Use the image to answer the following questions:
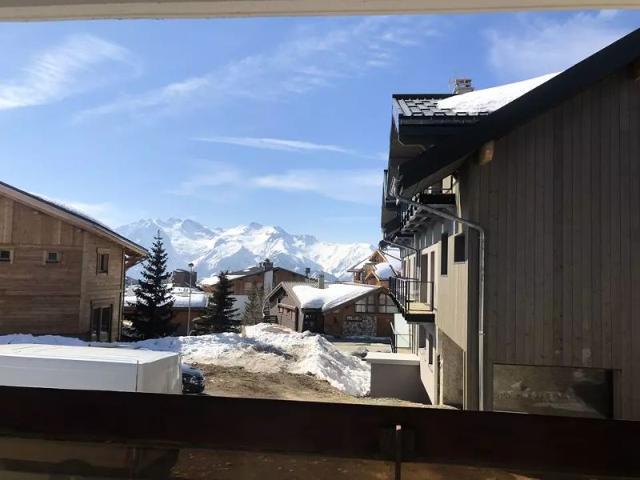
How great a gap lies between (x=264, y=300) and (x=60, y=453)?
207 ft

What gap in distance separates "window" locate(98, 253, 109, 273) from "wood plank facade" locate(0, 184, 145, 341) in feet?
4.93

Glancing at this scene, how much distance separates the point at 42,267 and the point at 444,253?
17551 millimetres

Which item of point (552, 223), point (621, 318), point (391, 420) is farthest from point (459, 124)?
point (391, 420)

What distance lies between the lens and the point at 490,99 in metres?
10.2

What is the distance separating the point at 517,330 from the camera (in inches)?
348

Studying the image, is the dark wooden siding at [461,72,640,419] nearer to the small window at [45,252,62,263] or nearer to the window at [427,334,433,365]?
the window at [427,334,433,365]

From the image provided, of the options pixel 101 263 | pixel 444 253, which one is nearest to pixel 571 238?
pixel 444 253

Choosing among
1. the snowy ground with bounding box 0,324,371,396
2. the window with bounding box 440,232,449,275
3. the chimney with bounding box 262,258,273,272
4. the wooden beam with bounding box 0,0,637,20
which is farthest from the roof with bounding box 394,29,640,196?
the chimney with bounding box 262,258,273,272

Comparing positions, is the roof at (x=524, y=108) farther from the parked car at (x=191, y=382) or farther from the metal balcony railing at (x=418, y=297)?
the parked car at (x=191, y=382)

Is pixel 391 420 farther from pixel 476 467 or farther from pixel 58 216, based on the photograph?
pixel 58 216

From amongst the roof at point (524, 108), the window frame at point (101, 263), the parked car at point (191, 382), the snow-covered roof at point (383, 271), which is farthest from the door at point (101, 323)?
the snow-covered roof at point (383, 271)

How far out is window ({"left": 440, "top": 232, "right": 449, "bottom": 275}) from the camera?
1216 centimetres

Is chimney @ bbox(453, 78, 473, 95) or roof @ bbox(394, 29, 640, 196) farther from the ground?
chimney @ bbox(453, 78, 473, 95)

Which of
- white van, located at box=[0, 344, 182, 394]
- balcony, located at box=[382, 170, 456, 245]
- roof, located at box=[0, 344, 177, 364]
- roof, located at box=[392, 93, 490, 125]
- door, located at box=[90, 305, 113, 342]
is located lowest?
door, located at box=[90, 305, 113, 342]
